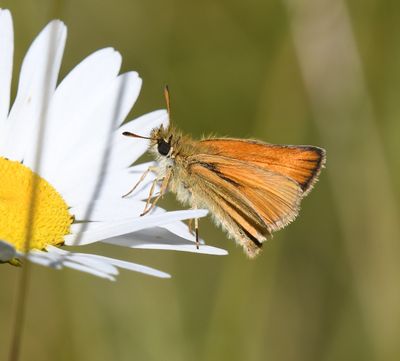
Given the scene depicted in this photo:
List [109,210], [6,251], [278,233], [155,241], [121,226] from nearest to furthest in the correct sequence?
[6,251] → [121,226] → [155,241] → [109,210] → [278,233]

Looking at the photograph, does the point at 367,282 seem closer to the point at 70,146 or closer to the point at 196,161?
the point at 196,161

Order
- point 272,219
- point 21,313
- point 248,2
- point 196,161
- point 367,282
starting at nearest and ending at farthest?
1. point 21,313
2. point 272,219
3. point 196,161
4. point 367,282
5. point 248,2

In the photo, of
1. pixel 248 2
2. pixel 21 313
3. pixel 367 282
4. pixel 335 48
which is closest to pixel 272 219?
pixel 367 282

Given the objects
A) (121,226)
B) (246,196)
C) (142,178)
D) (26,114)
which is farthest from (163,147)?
(121,226)

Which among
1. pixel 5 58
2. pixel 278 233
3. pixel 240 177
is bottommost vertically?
pixel 278 233

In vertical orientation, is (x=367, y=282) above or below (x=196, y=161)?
below

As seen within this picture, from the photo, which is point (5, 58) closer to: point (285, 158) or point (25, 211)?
point (25, 211)

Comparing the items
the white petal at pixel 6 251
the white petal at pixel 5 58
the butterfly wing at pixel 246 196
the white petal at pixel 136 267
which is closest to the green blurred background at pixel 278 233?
the butterfly wing at pixel 246 196

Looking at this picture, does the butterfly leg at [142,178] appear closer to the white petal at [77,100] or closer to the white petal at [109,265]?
the white petal at [77,100]
